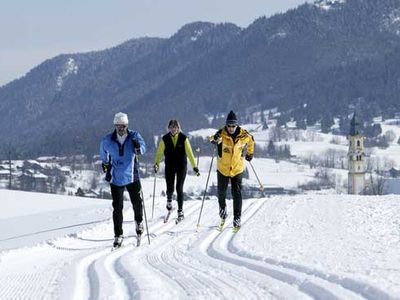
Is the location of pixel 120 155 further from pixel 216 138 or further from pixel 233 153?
pixel 233 153

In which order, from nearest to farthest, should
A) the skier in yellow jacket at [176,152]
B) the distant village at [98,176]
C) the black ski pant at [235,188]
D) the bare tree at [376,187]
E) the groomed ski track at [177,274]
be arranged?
the groomed ski track at [177,274]
the black ski pant at [235,188]
the skier in yellow jacket at [176,152]
the bare tree at [376,187]
the distant village at [98,176]

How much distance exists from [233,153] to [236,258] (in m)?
3.33

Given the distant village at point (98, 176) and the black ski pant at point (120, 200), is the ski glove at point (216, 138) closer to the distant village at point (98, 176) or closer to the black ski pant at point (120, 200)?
the black ski pant at point (120, 200)

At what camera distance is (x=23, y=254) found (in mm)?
11344

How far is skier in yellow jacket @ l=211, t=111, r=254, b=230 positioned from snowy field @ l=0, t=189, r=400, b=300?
0.68m

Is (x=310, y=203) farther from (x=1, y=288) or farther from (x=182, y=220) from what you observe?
(x=1, y=288)

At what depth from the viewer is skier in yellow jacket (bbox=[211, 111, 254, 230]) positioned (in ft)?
35.3

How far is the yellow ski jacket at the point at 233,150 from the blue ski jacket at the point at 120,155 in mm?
1532

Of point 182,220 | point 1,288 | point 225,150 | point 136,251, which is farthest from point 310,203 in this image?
point 1,288

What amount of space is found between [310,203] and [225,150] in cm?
369

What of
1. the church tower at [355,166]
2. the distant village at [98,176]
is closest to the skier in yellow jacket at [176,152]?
the distant village at [98,176]

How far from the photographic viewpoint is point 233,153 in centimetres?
1080

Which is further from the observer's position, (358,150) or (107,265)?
(358,150)

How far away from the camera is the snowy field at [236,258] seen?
5.77 metres
